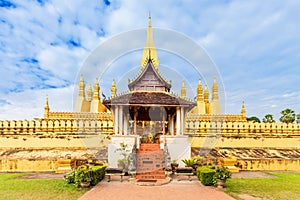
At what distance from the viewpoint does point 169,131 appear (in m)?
18.6

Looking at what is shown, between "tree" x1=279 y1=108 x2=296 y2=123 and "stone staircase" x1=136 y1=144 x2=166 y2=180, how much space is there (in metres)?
30.4

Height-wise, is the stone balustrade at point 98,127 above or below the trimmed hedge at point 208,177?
above

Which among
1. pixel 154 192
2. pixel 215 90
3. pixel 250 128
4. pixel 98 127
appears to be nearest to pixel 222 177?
pixel 154 192

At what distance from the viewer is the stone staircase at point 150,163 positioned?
11.2 metres

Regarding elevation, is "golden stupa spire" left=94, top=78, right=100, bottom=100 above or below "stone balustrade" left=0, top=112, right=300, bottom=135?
above

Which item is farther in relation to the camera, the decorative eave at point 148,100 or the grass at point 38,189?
the decorative eave at point 148,100

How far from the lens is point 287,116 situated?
36250 millimetres

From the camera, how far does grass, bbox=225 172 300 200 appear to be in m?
8.74

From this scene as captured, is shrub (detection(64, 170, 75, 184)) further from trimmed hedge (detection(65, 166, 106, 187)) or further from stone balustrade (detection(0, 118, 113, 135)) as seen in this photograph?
stone balustrade (detection(0, 118, 113, 135))

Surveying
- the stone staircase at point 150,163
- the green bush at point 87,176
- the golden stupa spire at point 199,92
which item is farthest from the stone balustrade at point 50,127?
the golden stupa spire at point 199,92

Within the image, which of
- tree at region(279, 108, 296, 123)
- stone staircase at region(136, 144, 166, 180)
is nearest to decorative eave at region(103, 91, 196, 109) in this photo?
stone staircase at region(136, 144, 166, 180)

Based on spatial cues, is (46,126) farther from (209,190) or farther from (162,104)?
(209,190)

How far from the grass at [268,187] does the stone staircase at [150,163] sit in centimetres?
350

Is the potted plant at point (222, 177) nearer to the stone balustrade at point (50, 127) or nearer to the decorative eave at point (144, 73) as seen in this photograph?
the decorative eave at point (144, 73)
